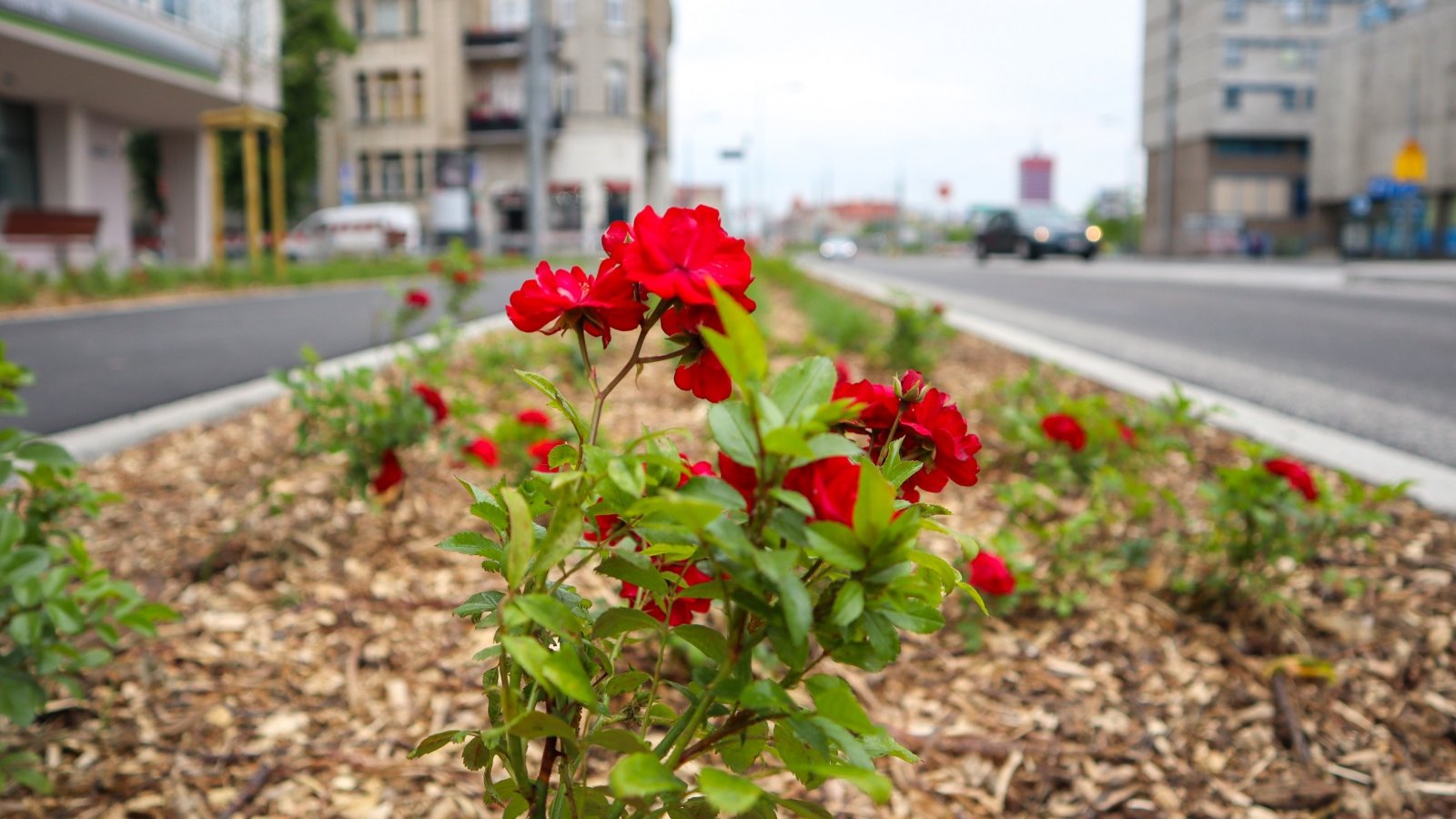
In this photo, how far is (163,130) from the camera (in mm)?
26625

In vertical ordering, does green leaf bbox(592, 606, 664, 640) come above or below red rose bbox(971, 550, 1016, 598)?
above

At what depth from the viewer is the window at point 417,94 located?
43812 mm

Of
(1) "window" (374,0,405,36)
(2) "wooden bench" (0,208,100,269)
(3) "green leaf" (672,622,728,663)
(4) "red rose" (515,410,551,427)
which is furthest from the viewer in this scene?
(1) "window" (374,0,405,36)

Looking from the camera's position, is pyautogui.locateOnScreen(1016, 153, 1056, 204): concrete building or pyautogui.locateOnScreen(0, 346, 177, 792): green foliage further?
pyautogui.locateOnScreen(1016, 153, 1056, 204): concrete building

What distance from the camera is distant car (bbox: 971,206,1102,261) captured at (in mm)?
28484

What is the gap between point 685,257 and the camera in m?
0.82

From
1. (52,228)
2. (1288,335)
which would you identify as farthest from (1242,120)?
(52,228)

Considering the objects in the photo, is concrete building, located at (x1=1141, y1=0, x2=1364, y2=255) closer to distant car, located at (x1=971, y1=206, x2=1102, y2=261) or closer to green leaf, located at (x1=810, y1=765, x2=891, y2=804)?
distant car, located at (x1=971, y1=206, x2=1102, y2=261)

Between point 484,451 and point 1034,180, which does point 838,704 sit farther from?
point 1034,180

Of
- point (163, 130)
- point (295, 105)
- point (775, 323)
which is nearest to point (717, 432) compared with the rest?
point (775, 323)

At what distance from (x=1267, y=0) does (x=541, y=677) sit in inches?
2439

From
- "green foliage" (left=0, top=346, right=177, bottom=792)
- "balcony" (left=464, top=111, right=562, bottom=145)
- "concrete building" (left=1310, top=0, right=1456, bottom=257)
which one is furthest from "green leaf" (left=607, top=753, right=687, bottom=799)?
"balcony" (left=464, top=111, right=562, bottom=145)

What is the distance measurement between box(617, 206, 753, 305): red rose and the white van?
3689cm

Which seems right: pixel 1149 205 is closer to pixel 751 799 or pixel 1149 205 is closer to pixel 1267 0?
pixel 1267 0
